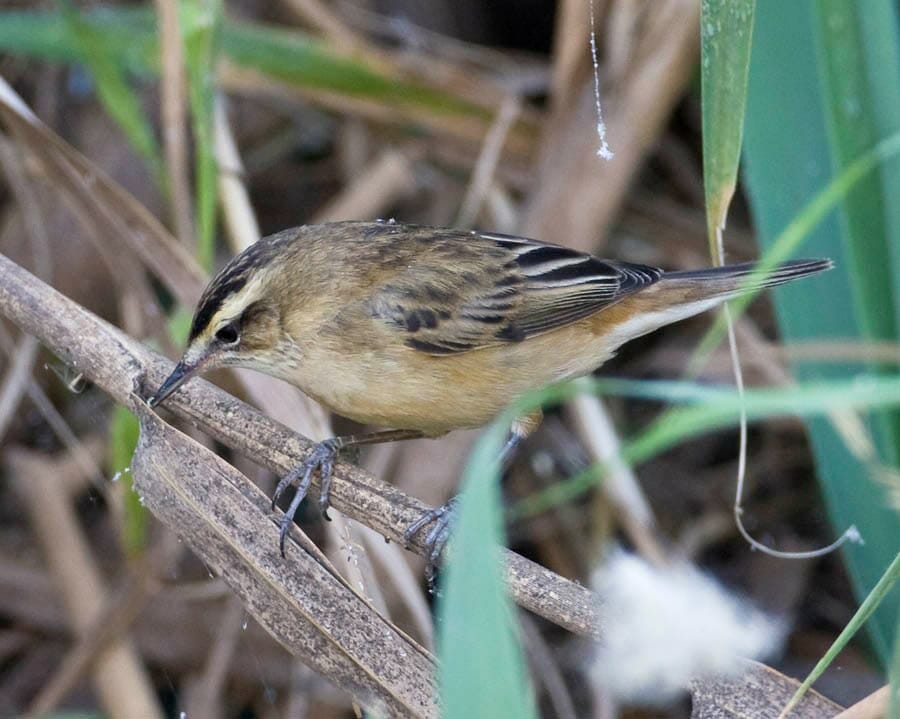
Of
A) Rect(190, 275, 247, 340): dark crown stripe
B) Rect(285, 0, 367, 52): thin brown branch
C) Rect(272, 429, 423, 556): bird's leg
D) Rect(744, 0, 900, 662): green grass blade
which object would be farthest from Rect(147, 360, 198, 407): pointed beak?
Rect(285, 0, 367, 52): thin brown branch

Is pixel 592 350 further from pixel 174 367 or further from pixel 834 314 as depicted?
pixel 174 367

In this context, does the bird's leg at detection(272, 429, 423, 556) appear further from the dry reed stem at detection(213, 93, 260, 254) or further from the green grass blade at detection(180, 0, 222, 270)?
the dry reed stem at detection(213, 93, 260, 254)

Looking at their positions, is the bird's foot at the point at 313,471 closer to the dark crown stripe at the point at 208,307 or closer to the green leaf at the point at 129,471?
the dark crown stripe at the point at 208,307

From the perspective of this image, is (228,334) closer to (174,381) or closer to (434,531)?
(174,381)

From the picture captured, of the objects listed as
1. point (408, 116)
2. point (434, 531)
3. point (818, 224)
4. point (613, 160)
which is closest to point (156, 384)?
point (434, 531)

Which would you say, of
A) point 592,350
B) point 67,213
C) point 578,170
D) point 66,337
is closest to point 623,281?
point 592,350

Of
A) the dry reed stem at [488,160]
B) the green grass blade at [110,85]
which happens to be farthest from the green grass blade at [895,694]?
the dry reed stem at [488,160]
